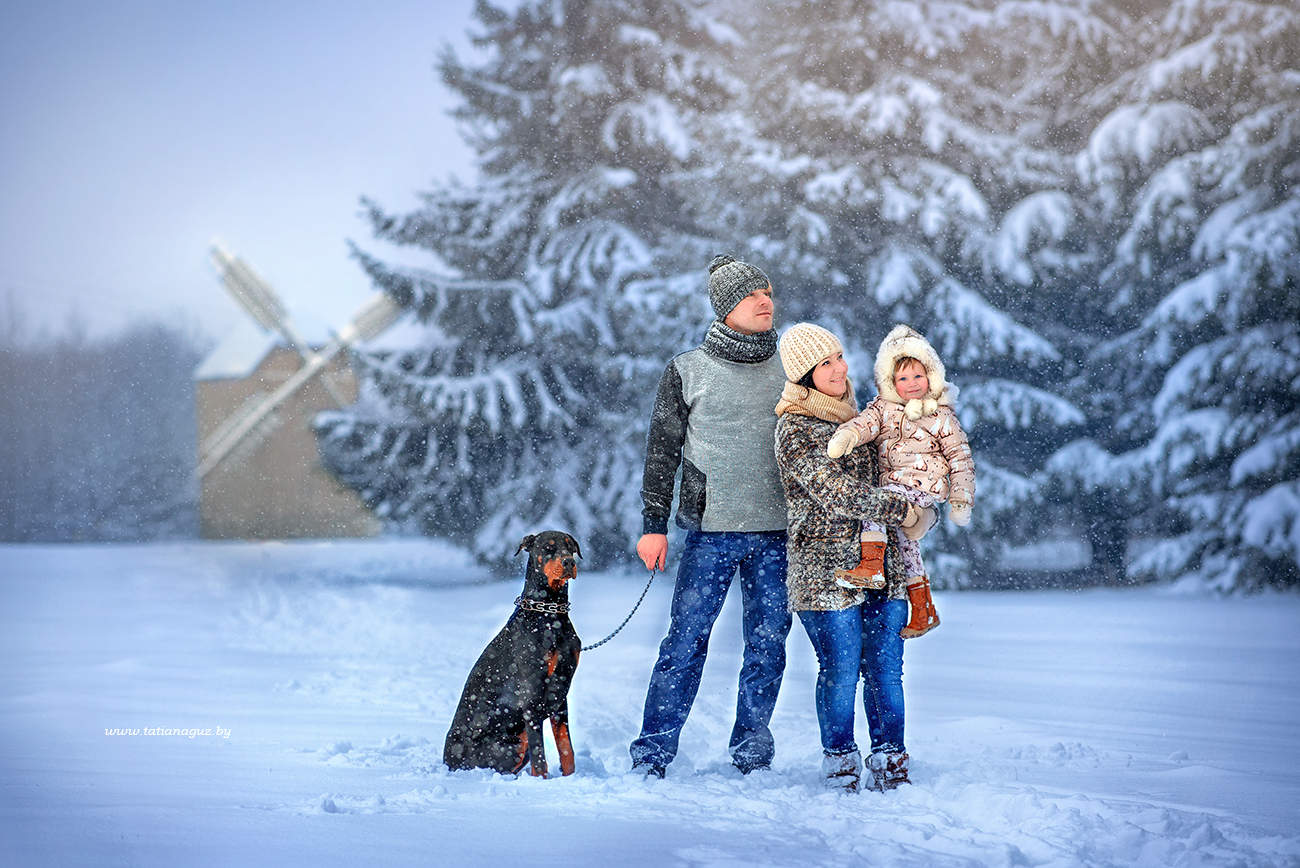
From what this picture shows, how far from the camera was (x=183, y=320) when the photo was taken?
63.2ft

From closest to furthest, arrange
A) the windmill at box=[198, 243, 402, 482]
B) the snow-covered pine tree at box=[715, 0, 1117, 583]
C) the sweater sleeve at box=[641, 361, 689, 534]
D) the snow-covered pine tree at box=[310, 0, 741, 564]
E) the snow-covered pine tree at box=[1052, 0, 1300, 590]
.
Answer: the sweater sleeve at box=[641, 361, 689, 534] < the snow-covered pine tree at box=[1052, 0, 1300, 590] < the snow-covered pine tree at box=[715, 0, 1117, 583] < the snow-covered pine tree at box=[310, 0, 741, 564] < the windmill at box=[198, 243, 402, 482]

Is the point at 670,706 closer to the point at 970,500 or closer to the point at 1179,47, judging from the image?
the point at 970,500

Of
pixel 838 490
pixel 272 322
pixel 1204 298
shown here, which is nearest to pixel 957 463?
pixel 838 490

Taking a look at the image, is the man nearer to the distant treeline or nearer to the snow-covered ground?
the snow-covered ground

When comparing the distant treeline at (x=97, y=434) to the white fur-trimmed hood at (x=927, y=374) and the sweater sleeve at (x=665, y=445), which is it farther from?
the white fur-trimmed hood at (x=927, y=374)

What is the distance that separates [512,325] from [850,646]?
30.3ft

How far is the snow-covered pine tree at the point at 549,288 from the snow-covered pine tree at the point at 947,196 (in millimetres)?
1011

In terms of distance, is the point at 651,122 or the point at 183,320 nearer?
the point at 651,122

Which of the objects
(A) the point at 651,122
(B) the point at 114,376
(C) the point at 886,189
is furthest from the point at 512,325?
(B) the point at 114,376

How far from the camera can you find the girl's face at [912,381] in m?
3.48

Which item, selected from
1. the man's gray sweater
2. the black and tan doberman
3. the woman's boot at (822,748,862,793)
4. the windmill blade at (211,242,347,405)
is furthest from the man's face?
the windmill blade at (211,242,347,405)

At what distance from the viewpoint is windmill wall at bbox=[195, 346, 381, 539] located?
646 inches

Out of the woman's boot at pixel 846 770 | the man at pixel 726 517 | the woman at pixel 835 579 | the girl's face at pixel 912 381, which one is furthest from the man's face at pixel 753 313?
the woman's boot at pixel 846 770

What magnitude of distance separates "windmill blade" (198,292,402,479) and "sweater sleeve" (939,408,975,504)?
11520 mm
